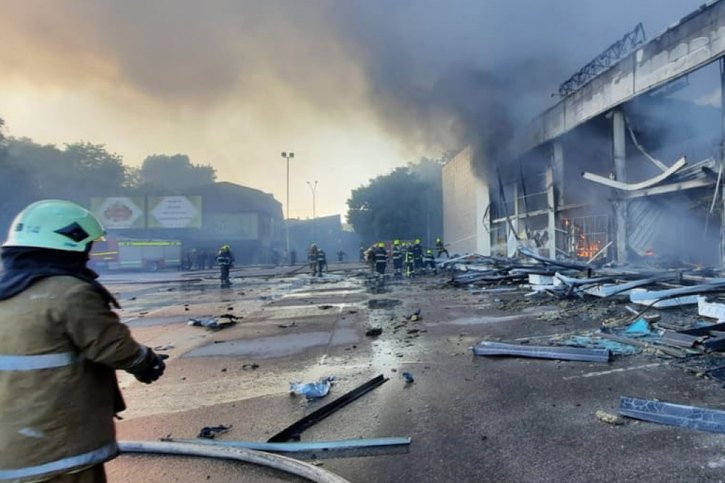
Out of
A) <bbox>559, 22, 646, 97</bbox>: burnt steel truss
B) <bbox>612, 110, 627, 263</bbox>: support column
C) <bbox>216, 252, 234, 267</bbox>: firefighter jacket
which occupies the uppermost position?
<bbox>559, 22, 646, 97</bbox>: burnt steel truss

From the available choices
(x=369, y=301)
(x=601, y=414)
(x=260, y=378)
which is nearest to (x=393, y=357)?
(x=260, y=378)

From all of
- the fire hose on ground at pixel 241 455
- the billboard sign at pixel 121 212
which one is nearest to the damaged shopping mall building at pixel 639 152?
the fire hose on ground at pixel 241 455

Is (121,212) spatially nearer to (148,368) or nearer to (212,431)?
(212,431)

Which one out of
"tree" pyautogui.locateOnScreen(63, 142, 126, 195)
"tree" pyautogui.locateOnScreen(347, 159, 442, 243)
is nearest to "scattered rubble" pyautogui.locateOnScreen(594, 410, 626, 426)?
"tree" pyautogui.locateOnScreen(347, 159, 442, 243)

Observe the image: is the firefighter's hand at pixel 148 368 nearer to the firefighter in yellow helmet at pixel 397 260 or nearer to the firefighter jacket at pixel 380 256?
the firefighter jacket at pixel 380 256

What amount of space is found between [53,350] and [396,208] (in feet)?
146

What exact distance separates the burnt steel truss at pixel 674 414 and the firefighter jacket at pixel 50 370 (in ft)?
10.6

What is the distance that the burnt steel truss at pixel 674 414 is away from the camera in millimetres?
2797

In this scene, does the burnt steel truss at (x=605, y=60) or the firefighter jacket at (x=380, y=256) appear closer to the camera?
the burnt steel truss at (x=605, y=60)

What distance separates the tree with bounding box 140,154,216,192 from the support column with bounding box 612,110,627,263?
63347 millimetres

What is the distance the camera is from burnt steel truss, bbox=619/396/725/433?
2.80 meters

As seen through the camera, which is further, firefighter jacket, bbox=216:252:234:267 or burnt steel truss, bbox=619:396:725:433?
firefighter jacket, bbox=216:252:234:267

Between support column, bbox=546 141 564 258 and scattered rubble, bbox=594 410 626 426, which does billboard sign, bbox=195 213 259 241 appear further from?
scattered rubble, bbox=594 410 626 426

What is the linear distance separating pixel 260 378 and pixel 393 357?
5.03 feet
